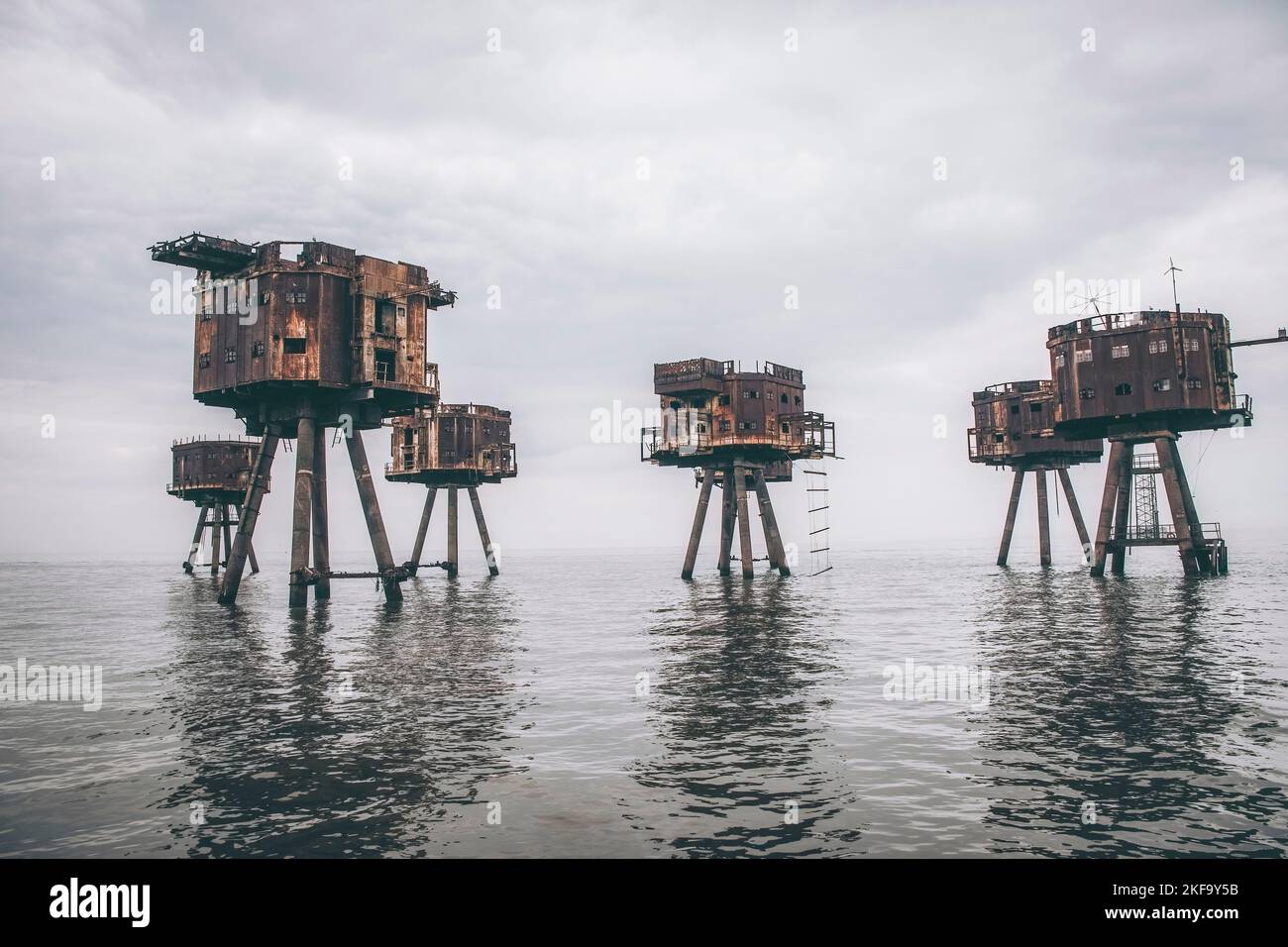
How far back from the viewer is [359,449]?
4056 centimetres

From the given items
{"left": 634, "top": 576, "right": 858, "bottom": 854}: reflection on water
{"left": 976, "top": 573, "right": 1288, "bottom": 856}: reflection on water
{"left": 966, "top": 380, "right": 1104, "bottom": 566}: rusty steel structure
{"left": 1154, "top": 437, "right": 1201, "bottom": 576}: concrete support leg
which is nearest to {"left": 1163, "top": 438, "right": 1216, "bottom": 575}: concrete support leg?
{"left": 1154, "top": 437, "right": 1201, "bottom": 576}: concrete support leg

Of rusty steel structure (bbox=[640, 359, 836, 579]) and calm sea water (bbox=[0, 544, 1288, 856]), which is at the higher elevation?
rusty steel structure (bbox=[640, 359, 836, 579])

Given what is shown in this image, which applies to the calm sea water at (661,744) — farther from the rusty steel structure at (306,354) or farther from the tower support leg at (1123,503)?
the tower support leg at (1123,503)

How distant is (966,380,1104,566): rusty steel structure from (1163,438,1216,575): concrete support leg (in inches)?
581

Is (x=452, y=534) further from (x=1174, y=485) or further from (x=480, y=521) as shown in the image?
(x=1174, y=485)

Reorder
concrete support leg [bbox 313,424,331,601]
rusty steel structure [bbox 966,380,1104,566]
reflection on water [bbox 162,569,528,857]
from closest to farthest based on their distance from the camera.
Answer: reflection on water [bbox 162,569,528,857], concrete support leg [bbox 313,424,331,601], rusty steel structure [bbox 966,380,1104,566]

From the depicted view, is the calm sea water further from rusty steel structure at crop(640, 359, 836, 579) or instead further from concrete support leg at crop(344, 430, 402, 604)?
rusty steel structure at crop(640, 359, 836, 579)

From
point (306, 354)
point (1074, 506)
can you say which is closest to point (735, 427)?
point (306, 354)

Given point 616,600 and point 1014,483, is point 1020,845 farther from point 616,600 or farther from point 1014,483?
point 1014,483

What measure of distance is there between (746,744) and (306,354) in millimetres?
29766

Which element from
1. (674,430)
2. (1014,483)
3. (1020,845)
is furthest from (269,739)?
(1014,483)

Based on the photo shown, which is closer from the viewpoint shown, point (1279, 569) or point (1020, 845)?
point (1020, 845)

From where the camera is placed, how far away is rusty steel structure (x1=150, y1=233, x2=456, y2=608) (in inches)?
1481
